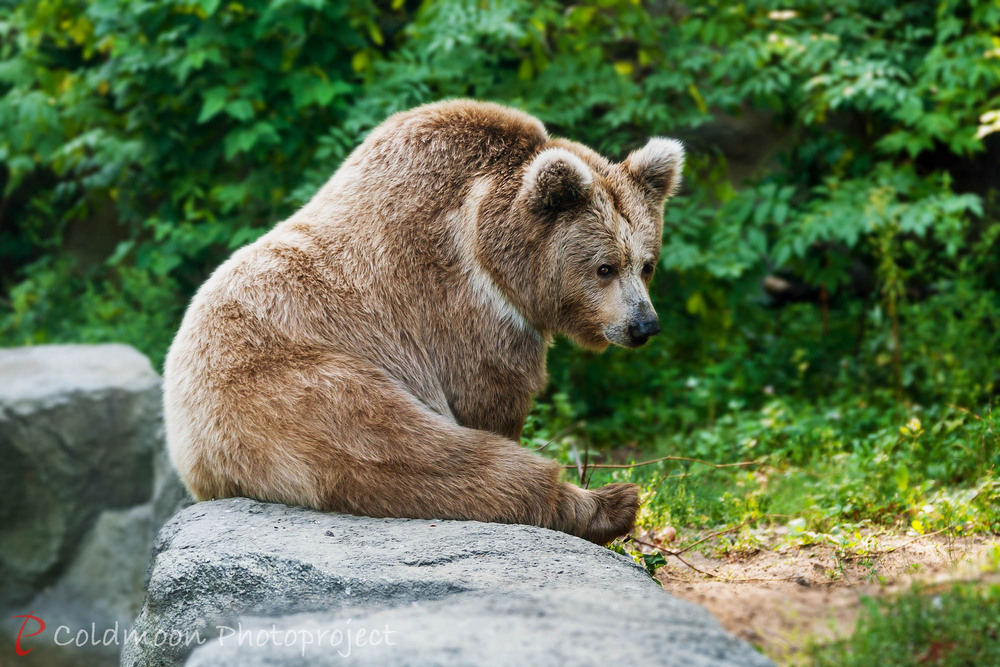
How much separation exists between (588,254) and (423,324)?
69 centimetres

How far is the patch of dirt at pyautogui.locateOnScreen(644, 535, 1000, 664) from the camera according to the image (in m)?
2.02

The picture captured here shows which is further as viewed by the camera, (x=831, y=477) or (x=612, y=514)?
(x=831, y=477)

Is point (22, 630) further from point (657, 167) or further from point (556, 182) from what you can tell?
point (657, 167)

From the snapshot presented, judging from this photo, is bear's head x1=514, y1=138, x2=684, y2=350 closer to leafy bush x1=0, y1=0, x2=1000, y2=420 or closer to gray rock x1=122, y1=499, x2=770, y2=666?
gray rock x1=122, y1=499, x2=770, y2=666

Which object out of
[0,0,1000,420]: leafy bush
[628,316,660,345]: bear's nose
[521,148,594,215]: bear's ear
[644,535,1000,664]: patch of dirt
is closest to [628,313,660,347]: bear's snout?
[628,316,660,345]: bear's nose

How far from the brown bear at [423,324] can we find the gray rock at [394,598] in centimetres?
18

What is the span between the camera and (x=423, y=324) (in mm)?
3457

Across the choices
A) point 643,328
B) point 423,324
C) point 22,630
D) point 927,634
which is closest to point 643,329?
point 643,328

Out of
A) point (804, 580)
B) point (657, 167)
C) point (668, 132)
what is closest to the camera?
point (804, 580)

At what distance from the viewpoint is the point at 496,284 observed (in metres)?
3.46

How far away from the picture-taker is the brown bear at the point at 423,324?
3.16 metres

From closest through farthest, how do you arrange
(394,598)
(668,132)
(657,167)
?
(394,598) → (657,167) → (668,132)

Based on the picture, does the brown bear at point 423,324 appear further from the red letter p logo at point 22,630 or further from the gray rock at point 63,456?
the red letter p logo at point 22,630

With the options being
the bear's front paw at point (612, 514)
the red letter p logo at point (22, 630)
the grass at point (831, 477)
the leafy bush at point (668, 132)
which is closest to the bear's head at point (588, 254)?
the bear's front paw at point (612, 514)
